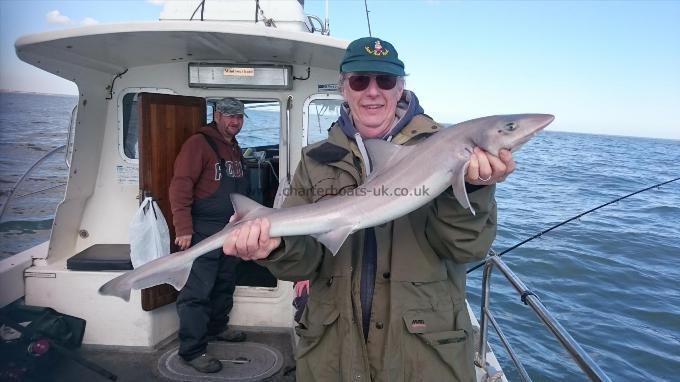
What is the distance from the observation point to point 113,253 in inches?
218

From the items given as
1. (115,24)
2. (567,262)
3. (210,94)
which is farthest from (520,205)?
(115,24)

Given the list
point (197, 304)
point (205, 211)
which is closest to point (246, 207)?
point (205, 211)

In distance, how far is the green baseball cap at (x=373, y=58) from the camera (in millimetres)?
2572

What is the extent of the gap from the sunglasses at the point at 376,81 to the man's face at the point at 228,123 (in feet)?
→ 9.55

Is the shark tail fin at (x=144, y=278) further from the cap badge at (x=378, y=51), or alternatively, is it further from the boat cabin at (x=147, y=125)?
the boat cabin at (x=147, y=125)

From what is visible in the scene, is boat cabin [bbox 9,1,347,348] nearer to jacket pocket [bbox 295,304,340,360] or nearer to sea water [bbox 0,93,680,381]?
sea water [bbox 0,93,680,381]

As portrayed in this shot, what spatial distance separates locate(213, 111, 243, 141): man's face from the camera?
5270 mm

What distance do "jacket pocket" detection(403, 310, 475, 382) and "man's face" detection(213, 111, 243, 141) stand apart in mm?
3685

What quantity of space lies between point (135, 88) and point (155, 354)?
11.0ft

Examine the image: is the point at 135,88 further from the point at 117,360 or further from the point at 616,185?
the point at 616,185

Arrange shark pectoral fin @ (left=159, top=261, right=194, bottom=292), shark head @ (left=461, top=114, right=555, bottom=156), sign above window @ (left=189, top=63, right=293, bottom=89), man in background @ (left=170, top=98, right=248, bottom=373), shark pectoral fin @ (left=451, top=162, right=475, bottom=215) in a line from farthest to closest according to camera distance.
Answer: sign above window @ (left=189, top=63, right=293, bottom=89) → man in background @ (left=170, top=98, right=248, bottom=373) → shark pectoral fin @ (left=159, top=261, right=194, bottom=292) → shark head @ (left=461, top=114, right=555, bottom=156) → shark pectoral fin @ (left=451, top=162, right=475, bottom=215)

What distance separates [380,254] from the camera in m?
2.45

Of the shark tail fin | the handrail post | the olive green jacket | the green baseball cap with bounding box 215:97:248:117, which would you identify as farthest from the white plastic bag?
the handrail post

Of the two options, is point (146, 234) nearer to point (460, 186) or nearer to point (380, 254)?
point (380, 254)
